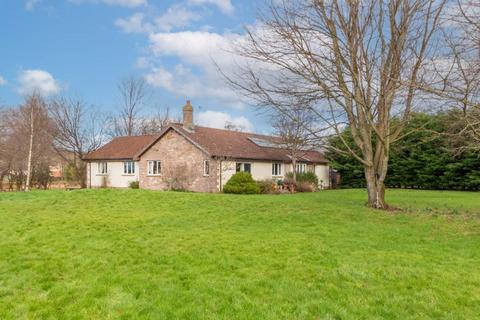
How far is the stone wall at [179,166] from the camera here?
1054 inches

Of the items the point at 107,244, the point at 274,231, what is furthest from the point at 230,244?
the point at 107,244

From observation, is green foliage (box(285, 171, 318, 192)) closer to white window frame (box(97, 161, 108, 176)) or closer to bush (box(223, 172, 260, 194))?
bush (box(223, 172, 260, 194))

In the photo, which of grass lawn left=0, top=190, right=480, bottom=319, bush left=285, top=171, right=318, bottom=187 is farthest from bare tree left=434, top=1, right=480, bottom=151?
bush left=285, top=171, right=318, bottom=187

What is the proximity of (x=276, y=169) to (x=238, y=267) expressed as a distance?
25.0 metres

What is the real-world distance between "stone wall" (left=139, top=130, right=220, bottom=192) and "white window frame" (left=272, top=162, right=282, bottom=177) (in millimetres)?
6112

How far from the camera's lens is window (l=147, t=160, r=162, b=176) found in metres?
29.3

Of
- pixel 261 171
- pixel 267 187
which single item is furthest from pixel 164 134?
pixel 267 187

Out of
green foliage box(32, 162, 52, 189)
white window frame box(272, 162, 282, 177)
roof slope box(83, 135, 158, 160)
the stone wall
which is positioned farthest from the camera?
green foliage box(32, 162, 52, 189)

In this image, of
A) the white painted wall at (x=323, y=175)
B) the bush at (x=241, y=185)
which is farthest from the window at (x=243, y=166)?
the white painted wall at (x=323, y=175)

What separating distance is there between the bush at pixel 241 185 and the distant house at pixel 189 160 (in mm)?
1402

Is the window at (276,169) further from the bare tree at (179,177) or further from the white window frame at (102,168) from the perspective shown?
the white window frame at (102,168)

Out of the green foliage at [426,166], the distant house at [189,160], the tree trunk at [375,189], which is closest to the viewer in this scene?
the tree trunk at [375,189]

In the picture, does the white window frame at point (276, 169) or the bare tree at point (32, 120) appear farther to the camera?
the white window frame at point (276, 169)

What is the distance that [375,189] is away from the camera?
52.9ft
